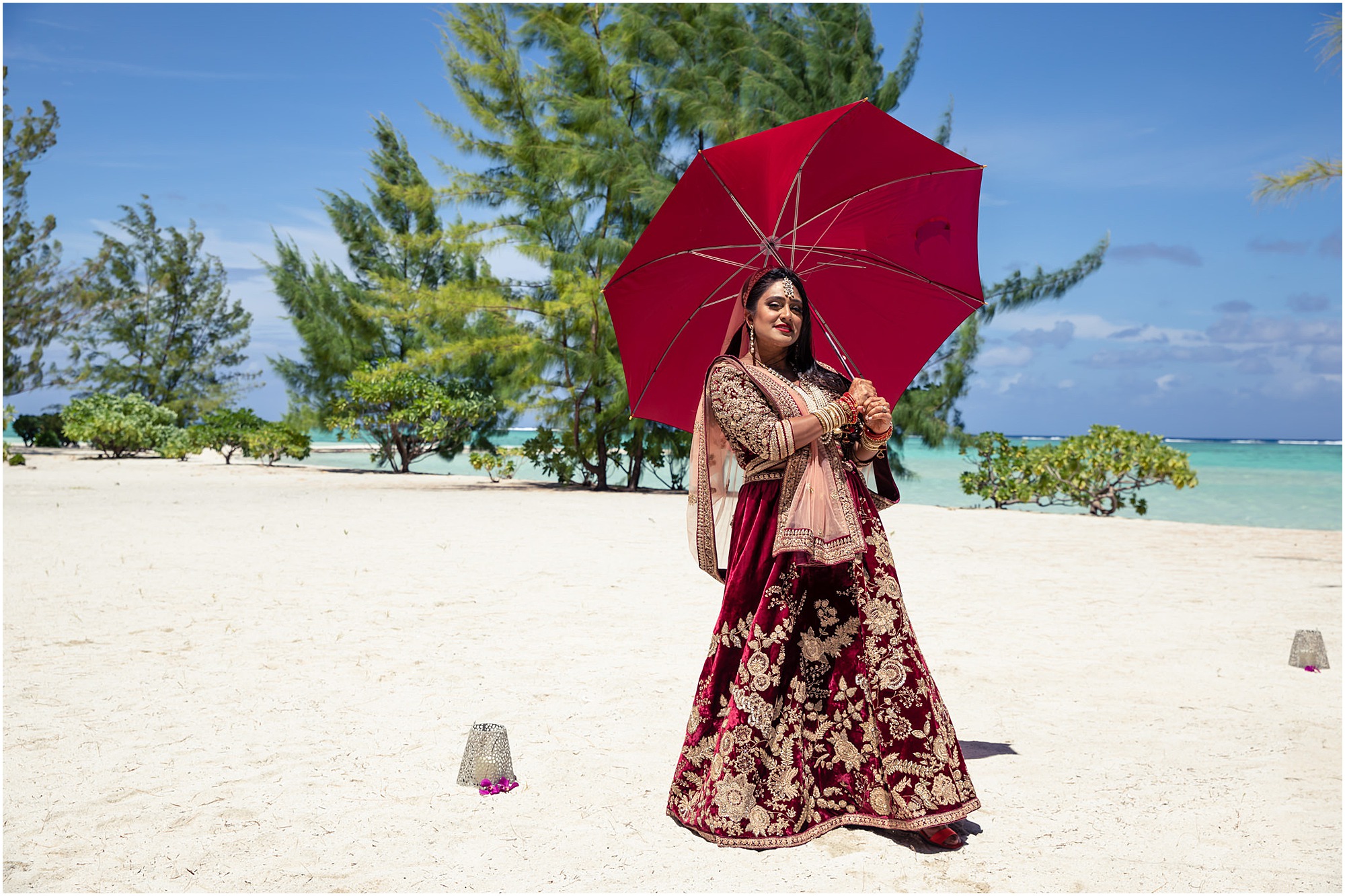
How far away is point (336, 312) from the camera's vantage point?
23.8 meters

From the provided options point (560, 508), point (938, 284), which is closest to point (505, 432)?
point (560, 508)

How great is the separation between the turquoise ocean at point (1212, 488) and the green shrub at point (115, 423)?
4.57 metres

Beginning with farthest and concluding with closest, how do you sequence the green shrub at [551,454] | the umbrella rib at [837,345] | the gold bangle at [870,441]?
the green shrub at [551,454] → the umbrella rib at [837,345] → the gold bangle at [870,441]

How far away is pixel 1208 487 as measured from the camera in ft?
98.5

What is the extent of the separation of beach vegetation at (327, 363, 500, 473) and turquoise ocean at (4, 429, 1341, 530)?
940 millimetres

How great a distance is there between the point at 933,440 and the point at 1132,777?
1387cm

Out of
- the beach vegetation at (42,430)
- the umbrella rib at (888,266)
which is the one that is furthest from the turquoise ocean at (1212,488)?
the umbrella rib at (888,266)

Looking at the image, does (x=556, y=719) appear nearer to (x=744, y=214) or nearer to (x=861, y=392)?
(x=861, y=392)

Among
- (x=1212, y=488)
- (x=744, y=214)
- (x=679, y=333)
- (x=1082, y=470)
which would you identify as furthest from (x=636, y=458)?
(x=1212, y=488)

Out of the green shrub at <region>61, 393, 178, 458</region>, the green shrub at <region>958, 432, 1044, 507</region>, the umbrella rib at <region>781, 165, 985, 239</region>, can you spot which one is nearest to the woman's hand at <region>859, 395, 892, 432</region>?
the umbrella rib at <region>781, 165, 985, 239</region>

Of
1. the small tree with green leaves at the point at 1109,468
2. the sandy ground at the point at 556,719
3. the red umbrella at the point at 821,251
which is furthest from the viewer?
the small tree with green leaves at the point at 1109,468

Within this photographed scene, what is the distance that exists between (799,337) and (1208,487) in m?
Answer: 31.8

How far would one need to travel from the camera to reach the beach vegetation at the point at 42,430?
31.3 metres

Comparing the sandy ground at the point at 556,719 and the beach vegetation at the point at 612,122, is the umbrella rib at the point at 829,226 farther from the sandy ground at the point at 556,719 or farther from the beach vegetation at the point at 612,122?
the beach vegetation at the point at 612,122
